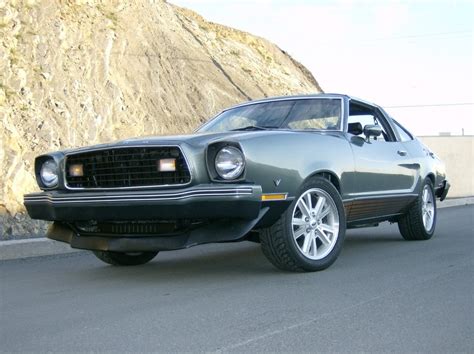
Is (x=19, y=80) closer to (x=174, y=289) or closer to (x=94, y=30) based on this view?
(x=94, y=30)

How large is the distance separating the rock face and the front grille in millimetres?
4105

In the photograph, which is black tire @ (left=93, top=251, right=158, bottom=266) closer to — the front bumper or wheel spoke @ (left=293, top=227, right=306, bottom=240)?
the front bumper

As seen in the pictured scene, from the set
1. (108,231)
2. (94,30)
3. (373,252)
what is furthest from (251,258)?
(94,30)

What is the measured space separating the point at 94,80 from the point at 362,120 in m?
9.36

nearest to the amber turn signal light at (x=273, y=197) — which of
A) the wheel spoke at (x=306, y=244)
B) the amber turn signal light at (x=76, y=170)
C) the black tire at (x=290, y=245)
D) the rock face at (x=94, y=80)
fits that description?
the black tire at (x=290, y=245)

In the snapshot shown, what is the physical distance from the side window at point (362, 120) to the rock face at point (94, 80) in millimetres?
4652

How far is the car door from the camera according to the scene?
611cm

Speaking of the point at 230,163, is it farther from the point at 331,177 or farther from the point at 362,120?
the point at 362,120

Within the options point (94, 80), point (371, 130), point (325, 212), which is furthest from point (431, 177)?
point (94, 80)

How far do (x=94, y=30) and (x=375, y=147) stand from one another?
11.4 meters

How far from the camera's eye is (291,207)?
198 inches

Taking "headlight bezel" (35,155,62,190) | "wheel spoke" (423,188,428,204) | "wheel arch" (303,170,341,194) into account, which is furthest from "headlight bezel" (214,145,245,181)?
"wheel spoke" (423,188,428,204)

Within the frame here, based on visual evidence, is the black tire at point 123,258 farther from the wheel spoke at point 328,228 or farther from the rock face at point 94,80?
the rock face at point 94,80

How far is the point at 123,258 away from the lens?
6.05 m
